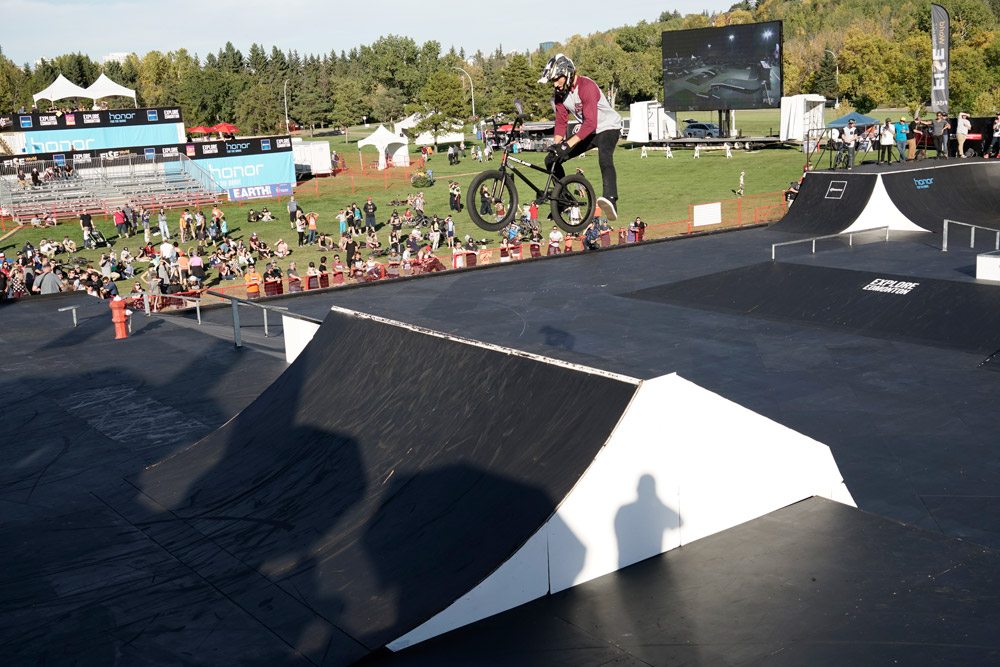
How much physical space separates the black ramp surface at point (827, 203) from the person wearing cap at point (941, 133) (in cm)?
501

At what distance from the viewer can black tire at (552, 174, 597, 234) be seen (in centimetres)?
1228

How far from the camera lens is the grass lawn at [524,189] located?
36688 millimetres

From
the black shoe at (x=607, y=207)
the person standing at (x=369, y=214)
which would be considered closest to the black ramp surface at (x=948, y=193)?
the black shoe at (x=607, y=207)

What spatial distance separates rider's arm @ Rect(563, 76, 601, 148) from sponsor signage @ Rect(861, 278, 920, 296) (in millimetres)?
Result: 8221

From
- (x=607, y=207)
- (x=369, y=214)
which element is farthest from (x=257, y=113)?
(x=607, y=207)

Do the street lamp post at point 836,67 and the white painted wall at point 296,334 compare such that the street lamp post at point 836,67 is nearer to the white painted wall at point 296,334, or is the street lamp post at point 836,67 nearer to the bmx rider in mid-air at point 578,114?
the bmx rider in mid-air at point 578,114

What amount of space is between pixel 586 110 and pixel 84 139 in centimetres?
4880

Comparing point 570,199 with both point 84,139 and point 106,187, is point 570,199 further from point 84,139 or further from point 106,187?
point 84,139

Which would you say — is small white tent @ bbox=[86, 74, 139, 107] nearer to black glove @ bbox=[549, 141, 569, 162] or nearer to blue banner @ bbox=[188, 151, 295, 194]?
blue banner @ bbox=[188, 151, 295, 194]

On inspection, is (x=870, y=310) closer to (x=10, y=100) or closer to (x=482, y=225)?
(x=482, y=225)

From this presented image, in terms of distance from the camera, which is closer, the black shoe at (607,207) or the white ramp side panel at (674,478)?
the white ramp side panel at (674,478)

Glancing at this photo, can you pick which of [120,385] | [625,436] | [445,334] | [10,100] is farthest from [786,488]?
[10,100]

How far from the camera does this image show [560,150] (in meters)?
11.8

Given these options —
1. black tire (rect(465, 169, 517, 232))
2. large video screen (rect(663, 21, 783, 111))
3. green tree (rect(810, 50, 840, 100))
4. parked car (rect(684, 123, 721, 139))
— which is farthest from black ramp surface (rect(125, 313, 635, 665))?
green tree (rect(810, 50, 840, 100))
